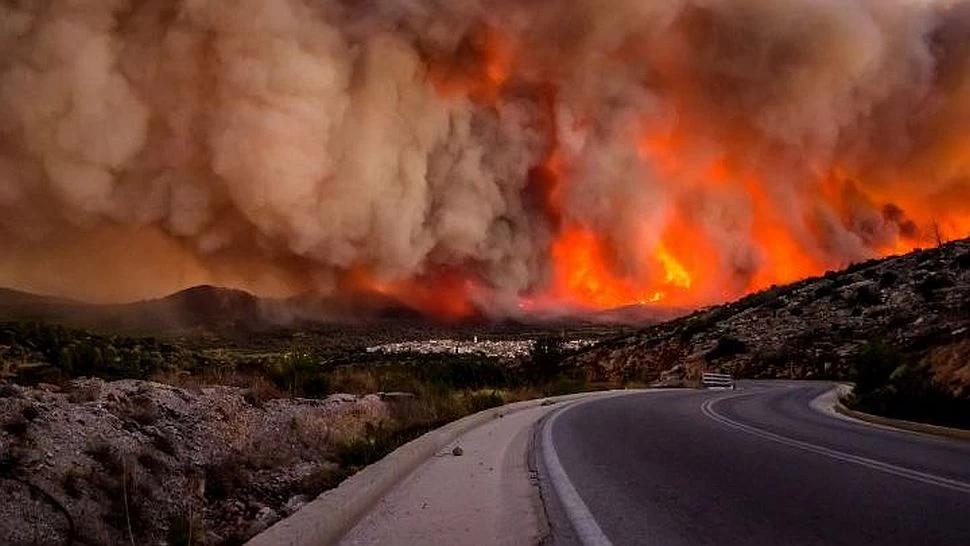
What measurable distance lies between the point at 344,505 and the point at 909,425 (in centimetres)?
1267

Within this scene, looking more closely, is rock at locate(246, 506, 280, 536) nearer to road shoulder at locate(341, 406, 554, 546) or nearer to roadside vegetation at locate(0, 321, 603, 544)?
roadside vegetation at locate(0, 321, 603, 544)

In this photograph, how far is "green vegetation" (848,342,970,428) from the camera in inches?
544

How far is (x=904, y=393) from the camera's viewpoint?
15906 millimetres

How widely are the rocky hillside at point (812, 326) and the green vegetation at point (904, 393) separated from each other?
1619 centimetres

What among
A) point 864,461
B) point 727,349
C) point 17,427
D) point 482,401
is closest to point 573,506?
point 17,427

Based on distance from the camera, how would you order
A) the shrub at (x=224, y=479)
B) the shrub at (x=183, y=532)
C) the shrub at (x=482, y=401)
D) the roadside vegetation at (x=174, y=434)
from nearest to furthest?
the shrub at (x=183, y=532) < the roadside vegetation at (x=174, y=434) < the shrub at (x=224, y=479) < the shrub at (x=482, y=401)

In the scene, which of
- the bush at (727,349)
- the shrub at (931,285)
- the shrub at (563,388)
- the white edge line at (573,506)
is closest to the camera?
the white edge line at (573,506)

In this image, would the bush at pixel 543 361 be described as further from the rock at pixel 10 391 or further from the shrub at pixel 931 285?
the rock at pixel 10 391

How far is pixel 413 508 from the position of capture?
5.89 m

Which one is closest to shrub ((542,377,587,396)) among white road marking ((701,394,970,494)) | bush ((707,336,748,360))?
white road marking ((701,394,970,494))

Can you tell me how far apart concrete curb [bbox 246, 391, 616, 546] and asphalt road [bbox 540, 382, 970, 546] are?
1456mm

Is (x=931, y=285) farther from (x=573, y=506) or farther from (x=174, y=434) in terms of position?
(x=174, y=434)

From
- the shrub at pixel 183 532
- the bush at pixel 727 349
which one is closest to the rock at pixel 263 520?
the shrub at pixel 183 532

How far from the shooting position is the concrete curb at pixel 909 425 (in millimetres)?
11961
